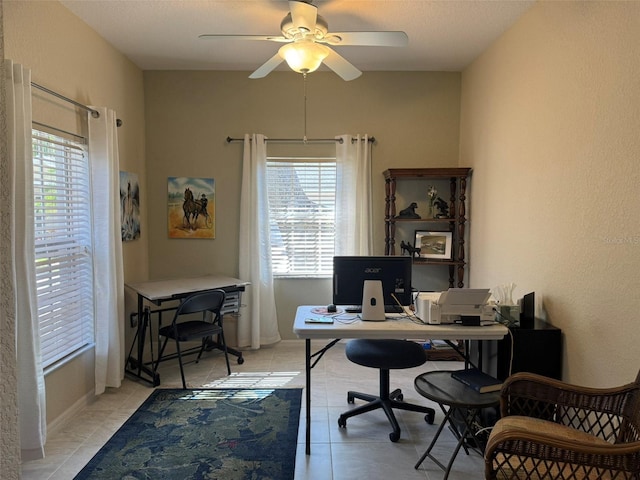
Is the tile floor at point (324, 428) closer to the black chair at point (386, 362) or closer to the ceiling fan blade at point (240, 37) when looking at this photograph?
the black chair at point (386, 362)

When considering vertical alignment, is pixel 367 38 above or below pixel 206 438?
above

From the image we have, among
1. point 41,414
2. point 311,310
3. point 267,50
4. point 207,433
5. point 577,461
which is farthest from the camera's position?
point 267,50

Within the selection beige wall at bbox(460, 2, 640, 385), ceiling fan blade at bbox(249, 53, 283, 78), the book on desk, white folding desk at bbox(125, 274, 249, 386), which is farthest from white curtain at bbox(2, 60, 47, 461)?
beige wall at bbox(460, 2, 640, 385)

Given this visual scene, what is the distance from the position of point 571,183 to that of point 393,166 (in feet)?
6.93

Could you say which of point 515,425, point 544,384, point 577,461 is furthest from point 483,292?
point 577,461

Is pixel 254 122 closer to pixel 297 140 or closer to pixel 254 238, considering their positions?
pixel 297 140

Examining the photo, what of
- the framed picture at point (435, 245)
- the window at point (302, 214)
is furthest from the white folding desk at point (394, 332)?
the window at point (302, 214)

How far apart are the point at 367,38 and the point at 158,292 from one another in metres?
2.53

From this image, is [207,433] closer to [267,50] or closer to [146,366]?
[146,366]

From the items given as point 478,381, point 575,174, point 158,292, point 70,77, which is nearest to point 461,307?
point 478,381

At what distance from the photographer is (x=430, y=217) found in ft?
14.0

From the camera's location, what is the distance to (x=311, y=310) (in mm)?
2941

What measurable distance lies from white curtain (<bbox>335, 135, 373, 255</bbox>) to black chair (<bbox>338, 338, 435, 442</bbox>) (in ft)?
4.71

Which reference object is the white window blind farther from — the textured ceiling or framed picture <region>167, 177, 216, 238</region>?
framed picture <region>167, 177, 216, 238</region>
